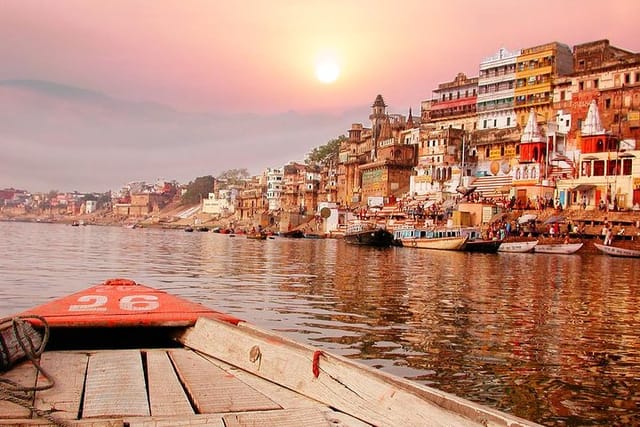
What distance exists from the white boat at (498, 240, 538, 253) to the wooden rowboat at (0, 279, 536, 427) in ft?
133

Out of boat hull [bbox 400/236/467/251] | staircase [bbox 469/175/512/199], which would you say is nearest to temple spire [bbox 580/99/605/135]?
staircase [bbox 469/175/512/199]

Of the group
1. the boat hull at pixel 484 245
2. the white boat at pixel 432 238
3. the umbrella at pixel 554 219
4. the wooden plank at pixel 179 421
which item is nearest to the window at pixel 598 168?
the umbrella at pixel 554 219

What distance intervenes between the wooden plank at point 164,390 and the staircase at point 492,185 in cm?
5614

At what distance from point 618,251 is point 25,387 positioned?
40772mm

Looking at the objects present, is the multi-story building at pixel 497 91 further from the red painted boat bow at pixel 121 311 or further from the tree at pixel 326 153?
the red painted boat bow at pixel 121 311

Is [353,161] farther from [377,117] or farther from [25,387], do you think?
[25,387]

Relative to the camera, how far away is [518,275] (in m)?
22.6

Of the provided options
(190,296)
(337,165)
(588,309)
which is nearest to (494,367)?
(588,309)

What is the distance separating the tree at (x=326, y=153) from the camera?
10569 centimetres

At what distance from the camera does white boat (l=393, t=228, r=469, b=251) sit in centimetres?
4406

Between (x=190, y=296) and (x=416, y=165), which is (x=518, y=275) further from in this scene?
(x=416, y=165)

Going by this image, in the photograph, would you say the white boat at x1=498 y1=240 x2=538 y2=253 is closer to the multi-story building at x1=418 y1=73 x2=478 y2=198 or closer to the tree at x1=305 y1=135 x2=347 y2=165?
the multi-story building at x1=418 y1=73 x2=478 y2=198

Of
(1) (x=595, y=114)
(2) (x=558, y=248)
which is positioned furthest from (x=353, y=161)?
(2) (x=558, y=248)

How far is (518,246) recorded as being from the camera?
43.6 m
